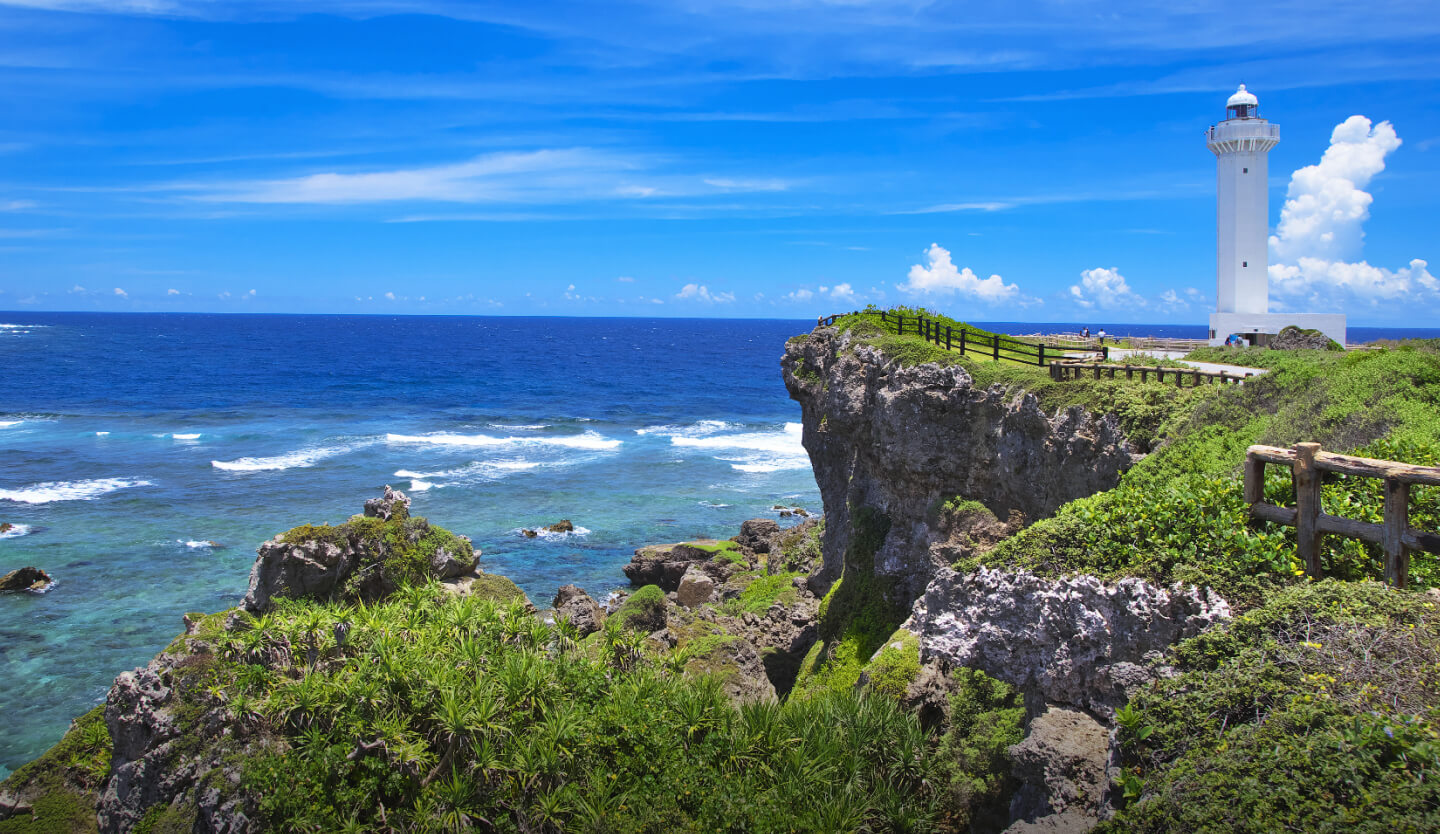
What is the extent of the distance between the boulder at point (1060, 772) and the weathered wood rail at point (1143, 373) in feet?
34.4

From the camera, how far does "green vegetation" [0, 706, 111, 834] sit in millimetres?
17331

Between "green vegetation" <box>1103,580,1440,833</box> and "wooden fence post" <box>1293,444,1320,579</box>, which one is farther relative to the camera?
"wooden fence post" <box>1293,444,1320,579</box>

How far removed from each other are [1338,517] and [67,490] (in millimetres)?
55837

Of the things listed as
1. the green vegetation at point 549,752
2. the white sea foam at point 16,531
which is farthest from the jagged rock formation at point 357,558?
the white sea foam at point 16,531

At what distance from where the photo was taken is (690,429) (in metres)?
73.9

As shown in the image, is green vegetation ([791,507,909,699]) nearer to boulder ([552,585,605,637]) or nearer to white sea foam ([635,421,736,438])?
boulder ([552,585,605,637])

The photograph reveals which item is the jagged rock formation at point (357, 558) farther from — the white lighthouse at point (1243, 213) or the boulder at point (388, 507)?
the white lighthouse at point (1243, 213)

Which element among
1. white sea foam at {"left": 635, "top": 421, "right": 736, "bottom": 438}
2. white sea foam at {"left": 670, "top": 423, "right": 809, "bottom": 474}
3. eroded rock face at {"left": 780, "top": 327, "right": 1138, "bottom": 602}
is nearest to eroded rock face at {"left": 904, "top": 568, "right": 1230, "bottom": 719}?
eroded rock face at {"left": 780, "top": 327, "right": 1138, "bottom": 602}

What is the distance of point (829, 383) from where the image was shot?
29.2 metres

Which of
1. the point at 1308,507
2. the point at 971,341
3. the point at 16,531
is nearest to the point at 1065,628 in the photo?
the point at 1308,507

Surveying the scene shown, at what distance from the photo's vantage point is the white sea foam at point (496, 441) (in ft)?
212

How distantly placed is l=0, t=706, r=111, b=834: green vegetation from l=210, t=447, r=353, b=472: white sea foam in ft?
121

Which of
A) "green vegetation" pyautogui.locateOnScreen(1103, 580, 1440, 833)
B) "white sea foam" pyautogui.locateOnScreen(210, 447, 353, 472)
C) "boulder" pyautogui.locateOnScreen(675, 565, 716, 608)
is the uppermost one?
"green vegetation" pyautogui.locateOnScreen(1103, 580, 1440, 833)

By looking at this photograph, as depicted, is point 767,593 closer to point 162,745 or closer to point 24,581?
point 162,745
